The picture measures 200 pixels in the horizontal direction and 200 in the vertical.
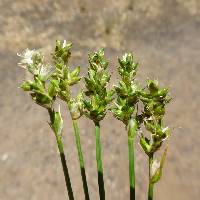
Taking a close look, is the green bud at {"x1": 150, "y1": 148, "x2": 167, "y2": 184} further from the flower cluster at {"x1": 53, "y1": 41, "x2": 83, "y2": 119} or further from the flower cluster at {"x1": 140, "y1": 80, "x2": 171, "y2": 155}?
the flower cluster at {"x1": 53, "y1": 41, "x2": 83, "y2": 119}

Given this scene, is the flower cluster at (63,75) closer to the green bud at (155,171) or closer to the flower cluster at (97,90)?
the flower cluster at (97,90)

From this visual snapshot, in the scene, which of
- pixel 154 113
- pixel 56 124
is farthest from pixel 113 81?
pixel 154 113

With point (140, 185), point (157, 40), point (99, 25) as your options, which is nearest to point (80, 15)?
point (99, 25)

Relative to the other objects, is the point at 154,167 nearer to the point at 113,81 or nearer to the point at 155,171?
the point at 155,171

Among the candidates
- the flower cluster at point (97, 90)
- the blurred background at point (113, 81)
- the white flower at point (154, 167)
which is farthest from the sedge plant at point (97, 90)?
the blurred background at point (113, 81)

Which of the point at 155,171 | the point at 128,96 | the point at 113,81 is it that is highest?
the point at 113,81

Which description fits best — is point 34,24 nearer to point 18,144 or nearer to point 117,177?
point 18,144

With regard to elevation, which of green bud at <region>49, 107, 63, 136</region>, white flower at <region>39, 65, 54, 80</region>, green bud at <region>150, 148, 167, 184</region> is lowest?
green bud at <region>150, 148, 167, 184</region>

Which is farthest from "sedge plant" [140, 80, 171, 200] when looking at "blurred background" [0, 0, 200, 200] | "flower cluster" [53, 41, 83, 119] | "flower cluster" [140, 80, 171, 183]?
"blurred background" [0, 0, 200, 200]
